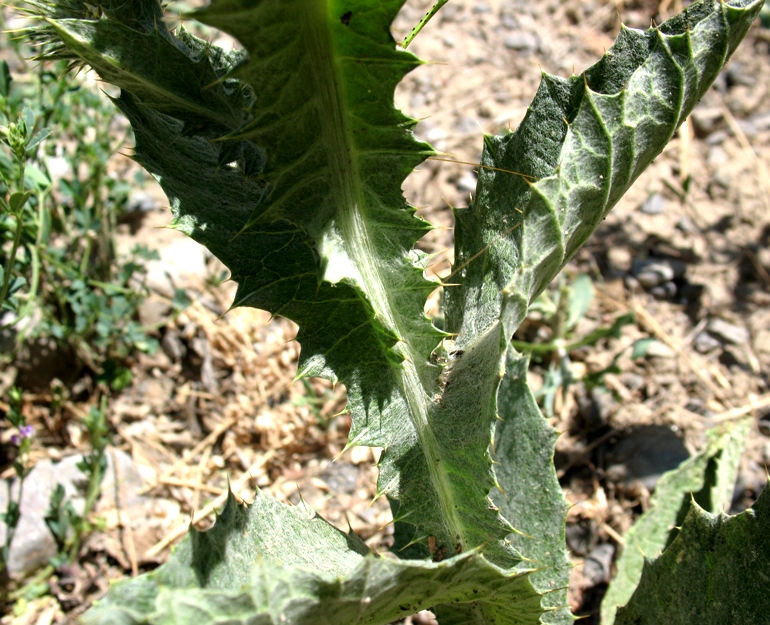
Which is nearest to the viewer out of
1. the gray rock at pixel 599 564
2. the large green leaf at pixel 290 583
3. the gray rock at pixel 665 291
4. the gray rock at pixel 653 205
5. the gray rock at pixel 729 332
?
the large green leaf at pixel 290 583

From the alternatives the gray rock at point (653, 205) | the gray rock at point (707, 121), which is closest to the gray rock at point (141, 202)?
the gray rock at point (653, 205)

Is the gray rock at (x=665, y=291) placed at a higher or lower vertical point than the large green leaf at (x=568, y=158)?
higher

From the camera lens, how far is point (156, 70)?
143 centimetres

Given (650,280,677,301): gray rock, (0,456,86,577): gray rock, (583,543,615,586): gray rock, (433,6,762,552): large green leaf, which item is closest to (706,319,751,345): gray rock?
(650,280,677,301): gray rock

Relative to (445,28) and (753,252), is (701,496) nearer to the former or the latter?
(753,252)

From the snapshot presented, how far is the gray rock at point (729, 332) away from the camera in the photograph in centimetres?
328

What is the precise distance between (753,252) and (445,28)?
2.35 meters

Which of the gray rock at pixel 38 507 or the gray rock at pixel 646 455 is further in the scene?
the gray rock at pixel 646 455

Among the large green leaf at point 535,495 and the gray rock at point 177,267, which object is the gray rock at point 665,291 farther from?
the gray rock at point 177,267

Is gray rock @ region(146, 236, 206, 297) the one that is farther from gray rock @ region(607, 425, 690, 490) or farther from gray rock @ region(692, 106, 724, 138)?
gray rock @ region(692, 106, 724, 138)

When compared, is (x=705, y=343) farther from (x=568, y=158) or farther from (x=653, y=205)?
(x=568, y=158)

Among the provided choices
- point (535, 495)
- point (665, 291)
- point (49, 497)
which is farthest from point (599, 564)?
point (49, 497)

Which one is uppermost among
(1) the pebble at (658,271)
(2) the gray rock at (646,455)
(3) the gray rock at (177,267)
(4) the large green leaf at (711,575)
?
(3) the gray rock at (177,267)

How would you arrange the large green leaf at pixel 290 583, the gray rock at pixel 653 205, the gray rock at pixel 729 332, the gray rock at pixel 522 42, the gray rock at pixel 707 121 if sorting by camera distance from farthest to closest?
1. the gray rock at pixel 522 42
2. the gray rock at pixel 707 121
3. the gray rock at pixel 653 205
4. the gray rock at pixel 729 332
5. the large green leaf at pixel 290 583
